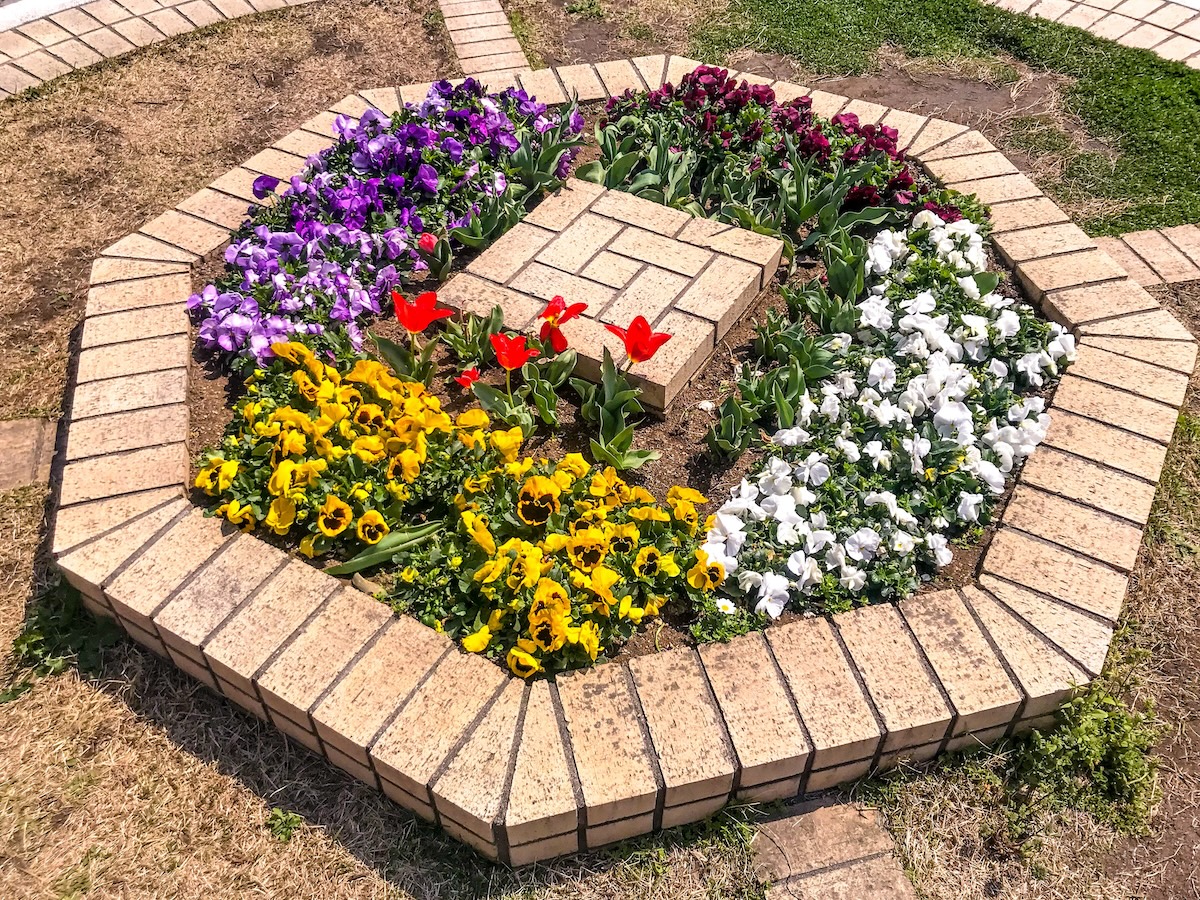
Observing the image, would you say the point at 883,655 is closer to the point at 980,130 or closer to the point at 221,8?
the point at 980,130

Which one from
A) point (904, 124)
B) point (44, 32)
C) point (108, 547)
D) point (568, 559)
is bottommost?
point (108, 547)

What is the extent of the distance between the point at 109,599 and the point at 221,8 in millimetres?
4015

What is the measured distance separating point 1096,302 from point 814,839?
209 centimetres

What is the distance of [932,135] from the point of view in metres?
3.80

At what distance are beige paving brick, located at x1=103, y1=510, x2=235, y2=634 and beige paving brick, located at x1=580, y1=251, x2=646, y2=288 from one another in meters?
1.45

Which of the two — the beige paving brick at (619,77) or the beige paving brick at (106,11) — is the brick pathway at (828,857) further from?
the beige paving brick at (106,11)

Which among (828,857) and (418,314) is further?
(418,314)

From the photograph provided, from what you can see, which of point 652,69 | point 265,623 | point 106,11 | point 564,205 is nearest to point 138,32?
point 106,11

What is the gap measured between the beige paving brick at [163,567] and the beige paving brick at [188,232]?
1.26 m

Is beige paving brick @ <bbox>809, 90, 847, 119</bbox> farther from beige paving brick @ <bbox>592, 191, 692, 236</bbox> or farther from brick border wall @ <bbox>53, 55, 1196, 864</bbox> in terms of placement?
brick border wall @ <bbox>53, 55, 1196, 864</bbox>

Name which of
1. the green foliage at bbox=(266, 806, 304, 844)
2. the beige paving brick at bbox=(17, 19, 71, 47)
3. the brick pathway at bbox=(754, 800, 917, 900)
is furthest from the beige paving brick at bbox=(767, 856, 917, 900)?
the beige paving brick at bbox=(17, 19, 71, 47)

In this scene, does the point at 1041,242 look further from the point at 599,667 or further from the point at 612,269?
the point at 599,667

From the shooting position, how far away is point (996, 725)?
2188 millimetres

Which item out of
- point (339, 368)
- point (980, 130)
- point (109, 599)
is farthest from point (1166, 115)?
point (109, 599)
